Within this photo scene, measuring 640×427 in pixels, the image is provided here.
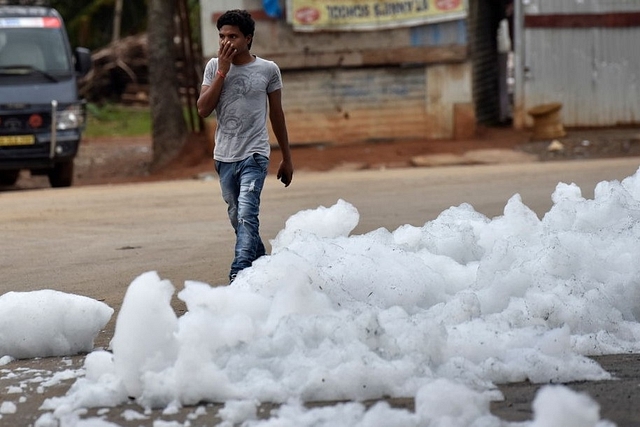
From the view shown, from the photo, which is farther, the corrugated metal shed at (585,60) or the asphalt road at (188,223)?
the corrugated metal shed at (585,60)

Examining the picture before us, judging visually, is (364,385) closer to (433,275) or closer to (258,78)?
(433,275)

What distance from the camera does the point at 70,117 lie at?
56.8 feet

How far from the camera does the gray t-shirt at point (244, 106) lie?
7.27 m

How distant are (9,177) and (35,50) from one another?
11.8ft

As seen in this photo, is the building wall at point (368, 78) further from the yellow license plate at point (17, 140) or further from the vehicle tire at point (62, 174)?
the yellow license plate at point (17, 140)

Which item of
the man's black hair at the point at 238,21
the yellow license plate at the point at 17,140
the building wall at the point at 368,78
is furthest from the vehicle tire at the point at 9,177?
the man's black hair at the point at 238,21

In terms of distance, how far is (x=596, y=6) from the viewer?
22000 mm

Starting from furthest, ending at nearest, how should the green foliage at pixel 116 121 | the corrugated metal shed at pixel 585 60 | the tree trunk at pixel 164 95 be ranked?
the green foliage at pixel 116 121 → the tree trunk at pixel 164 95 → the corrugated metal shed at pixel 585 60

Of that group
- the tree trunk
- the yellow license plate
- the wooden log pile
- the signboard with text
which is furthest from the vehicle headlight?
the wooden log pile

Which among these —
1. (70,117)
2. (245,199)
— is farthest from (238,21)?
(70,117)

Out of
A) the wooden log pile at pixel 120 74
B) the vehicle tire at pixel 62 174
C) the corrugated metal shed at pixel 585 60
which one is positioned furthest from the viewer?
the wooden log pile at pixel 120 74

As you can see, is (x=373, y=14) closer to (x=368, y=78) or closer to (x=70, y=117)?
(x=368, y=78)

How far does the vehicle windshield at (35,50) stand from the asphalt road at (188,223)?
1.73 metres

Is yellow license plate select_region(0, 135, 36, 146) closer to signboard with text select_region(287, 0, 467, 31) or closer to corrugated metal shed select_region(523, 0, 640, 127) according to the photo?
signboard with text select_region(287, 0, 467, 31)
